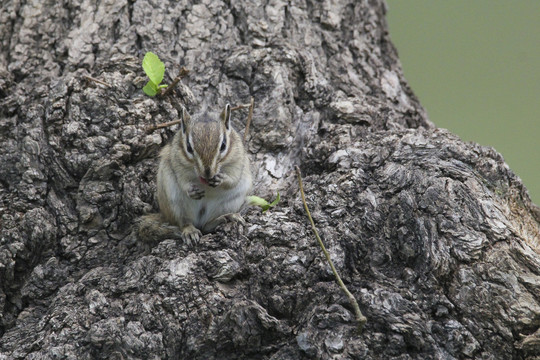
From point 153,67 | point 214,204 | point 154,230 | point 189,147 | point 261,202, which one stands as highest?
point 153,67

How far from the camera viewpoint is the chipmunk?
3561mm

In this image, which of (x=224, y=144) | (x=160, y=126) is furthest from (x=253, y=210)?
(x=160, y=126)

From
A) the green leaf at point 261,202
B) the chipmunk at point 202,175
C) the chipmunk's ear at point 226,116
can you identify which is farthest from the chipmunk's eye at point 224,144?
the green leaf at point 261,202

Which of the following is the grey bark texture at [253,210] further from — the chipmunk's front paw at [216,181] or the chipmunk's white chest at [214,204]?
the chipmunk's front paw at [216,181]

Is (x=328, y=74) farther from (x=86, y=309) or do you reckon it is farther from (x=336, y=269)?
(x=86, y=309)

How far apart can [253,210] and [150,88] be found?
0.95 meters

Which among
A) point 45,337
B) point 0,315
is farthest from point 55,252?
point 45,337

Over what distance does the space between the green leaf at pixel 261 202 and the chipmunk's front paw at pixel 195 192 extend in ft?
0.91

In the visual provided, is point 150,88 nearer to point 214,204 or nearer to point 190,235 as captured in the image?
point 214,204

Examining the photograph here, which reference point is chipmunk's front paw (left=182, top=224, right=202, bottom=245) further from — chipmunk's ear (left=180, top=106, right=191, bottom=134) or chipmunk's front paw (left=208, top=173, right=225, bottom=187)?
chipmunk's ear (left=180, top=106, right=191, bottom=134)

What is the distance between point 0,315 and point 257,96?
188 cm

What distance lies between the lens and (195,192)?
12.3ft

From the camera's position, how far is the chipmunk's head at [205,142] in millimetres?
3551

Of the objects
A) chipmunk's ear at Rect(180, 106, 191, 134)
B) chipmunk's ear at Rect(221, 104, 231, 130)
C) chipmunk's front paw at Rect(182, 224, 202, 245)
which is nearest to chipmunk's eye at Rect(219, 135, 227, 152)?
chipmunk's ear at Rect(221, 104, 231, 130)
